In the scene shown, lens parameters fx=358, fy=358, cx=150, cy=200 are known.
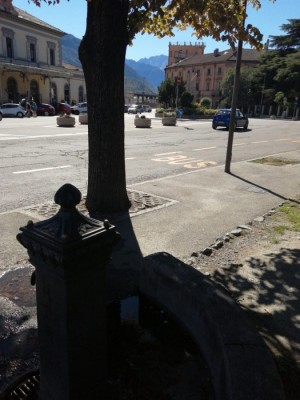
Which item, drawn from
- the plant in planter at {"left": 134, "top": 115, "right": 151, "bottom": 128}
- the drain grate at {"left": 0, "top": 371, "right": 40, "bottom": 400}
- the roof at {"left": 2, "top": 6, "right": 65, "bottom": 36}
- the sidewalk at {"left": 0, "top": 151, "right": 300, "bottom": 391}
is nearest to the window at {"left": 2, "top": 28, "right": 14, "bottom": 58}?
the roof at {"left": 2, "top": 6, "right": 65, "bottom": 36}

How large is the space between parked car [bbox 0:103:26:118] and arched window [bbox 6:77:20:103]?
1521 cm

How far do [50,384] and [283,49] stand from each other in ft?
258

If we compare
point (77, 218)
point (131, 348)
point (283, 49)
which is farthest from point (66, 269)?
point (283, 49)

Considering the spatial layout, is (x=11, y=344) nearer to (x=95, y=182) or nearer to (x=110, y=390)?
(x=110, y=390)

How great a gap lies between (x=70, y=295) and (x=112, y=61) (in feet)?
15.1

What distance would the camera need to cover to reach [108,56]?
5.59m

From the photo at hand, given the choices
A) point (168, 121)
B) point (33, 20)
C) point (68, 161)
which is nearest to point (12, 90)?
point (33, 20)

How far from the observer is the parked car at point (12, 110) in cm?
3525

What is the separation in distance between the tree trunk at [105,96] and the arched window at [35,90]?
5027 cm

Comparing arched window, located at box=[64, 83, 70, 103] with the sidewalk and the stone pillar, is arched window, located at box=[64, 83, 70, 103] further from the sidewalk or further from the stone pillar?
the stone pillar

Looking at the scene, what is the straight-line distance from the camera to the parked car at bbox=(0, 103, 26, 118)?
35.2 metres

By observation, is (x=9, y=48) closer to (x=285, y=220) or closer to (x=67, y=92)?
(x=67, y=92)

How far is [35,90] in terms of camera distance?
172 feet

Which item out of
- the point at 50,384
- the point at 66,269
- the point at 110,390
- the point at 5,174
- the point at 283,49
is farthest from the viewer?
the point at 283,49
